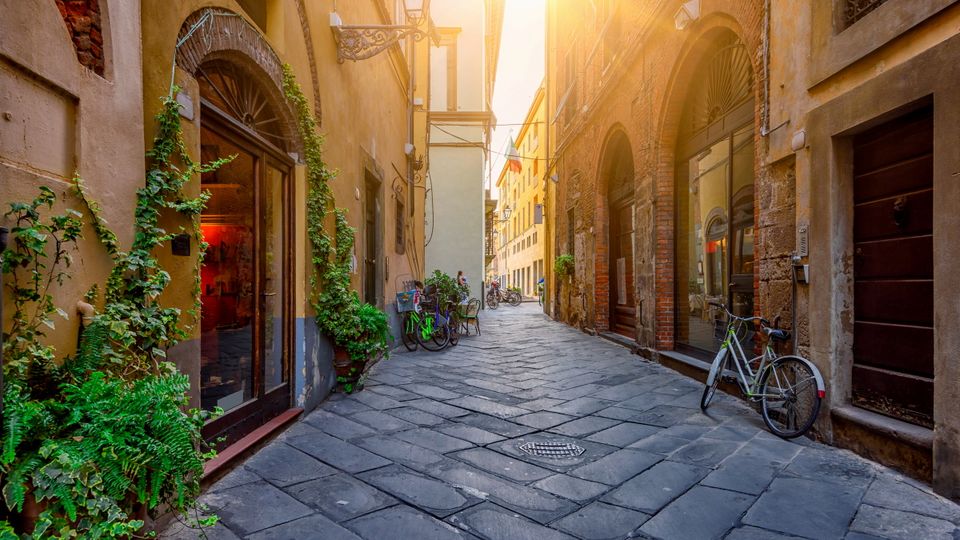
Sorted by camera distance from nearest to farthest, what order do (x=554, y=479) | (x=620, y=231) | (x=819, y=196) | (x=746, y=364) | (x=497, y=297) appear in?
1. (x=554, y=479)
2. (x=819, y=196)
3. (x=746, y=364)
4. (x=620, y=231)
5. (x=497, y=297)

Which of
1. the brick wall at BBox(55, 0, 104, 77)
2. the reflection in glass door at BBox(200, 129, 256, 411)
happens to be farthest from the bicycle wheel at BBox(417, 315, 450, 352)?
the brick wall at BBox(55, 0, 104, 77)

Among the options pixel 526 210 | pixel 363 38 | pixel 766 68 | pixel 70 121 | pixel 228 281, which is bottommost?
pixel 228 281

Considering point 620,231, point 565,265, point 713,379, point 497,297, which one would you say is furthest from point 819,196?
point 497,297

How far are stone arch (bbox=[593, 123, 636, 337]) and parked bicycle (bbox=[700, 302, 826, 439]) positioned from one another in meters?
4.50

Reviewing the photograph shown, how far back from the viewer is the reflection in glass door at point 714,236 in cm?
505

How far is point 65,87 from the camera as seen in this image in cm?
158

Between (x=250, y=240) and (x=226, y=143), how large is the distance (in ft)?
2.36

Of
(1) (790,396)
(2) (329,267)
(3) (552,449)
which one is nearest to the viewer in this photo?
(3) (552,449)

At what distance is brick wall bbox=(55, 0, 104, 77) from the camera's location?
1677mm

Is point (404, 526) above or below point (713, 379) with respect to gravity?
below

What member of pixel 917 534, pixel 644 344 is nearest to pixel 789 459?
pixel 917 534

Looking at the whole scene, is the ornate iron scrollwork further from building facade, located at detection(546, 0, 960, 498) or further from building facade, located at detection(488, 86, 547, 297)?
building facade, located at detection(488, 86, 547, 297)

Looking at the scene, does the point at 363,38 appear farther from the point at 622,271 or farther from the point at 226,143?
the point at 622,271

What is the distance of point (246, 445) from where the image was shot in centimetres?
285
